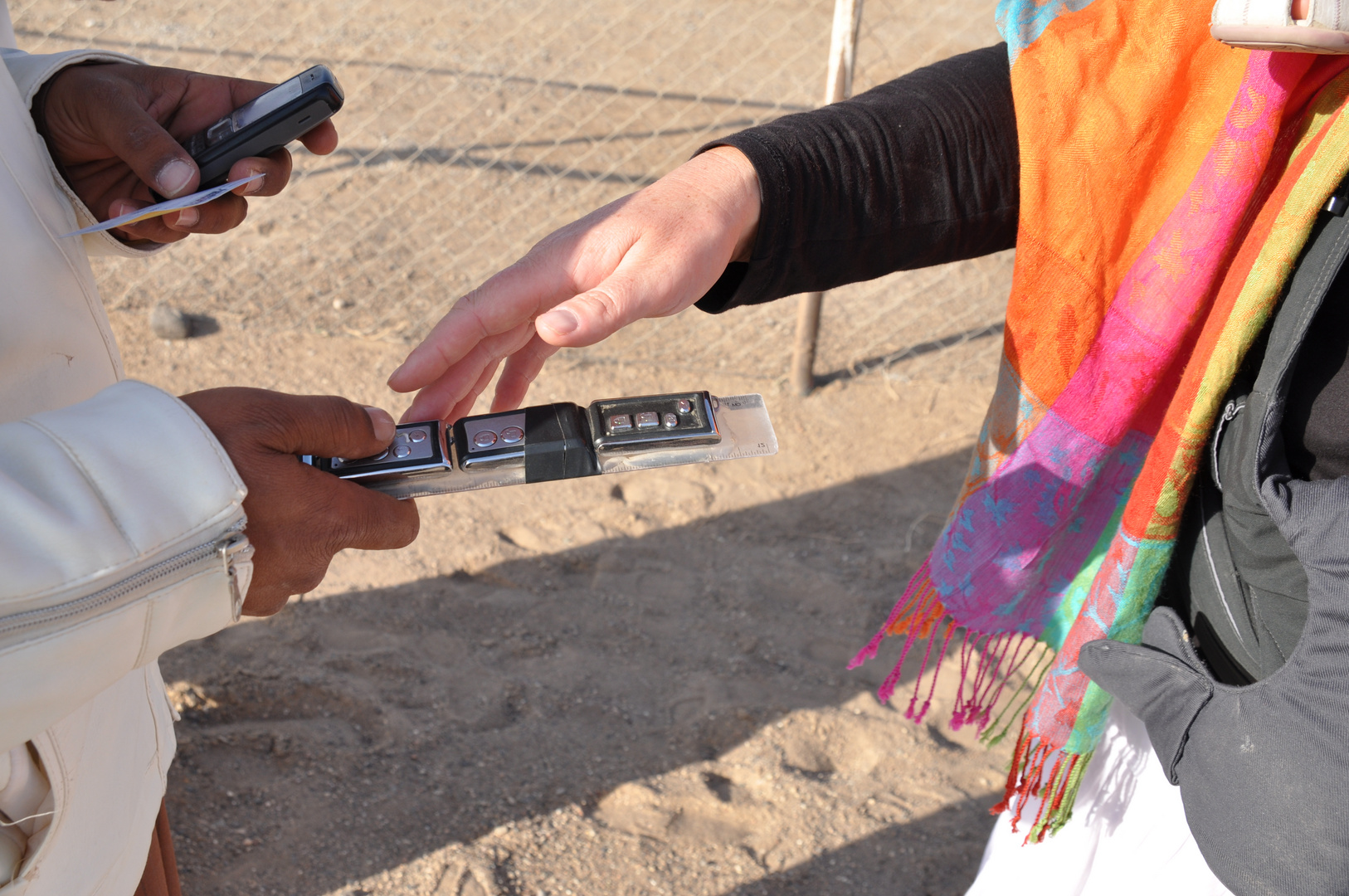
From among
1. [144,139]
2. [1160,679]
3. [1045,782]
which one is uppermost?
[144,139]

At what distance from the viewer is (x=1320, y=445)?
976mm

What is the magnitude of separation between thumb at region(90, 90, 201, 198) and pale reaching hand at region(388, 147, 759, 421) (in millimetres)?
379

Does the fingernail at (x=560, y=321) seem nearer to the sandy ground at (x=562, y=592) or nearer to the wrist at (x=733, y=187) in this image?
the wrist at (x=733, y=187)

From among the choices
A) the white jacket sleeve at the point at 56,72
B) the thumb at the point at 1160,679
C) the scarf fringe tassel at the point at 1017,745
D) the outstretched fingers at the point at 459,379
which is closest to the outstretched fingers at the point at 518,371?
the outstretched fingers at the point at 459,379

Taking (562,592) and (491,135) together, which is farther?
(491,135)

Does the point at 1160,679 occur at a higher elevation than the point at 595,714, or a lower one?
higher

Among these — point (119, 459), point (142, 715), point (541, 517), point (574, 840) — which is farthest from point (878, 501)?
point (119, 459)

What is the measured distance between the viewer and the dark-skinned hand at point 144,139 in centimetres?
123

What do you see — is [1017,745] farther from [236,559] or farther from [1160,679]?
[236,559]

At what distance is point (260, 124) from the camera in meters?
1.29

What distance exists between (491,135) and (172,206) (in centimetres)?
345

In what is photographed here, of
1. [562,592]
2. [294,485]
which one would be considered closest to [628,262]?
[294,485]

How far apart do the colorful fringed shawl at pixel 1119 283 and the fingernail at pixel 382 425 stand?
2.54 feet

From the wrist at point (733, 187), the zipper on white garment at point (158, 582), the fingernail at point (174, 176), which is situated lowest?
the zipper on white garment at point (158, 582)
